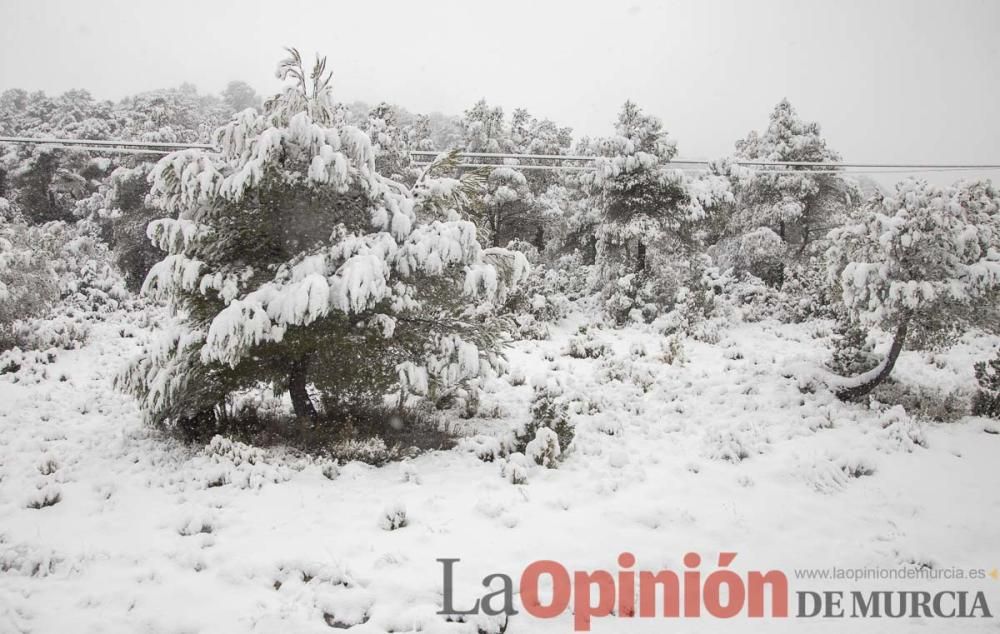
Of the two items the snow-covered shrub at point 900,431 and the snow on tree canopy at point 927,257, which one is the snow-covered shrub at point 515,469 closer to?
the snow-covered shrub at point 900,431

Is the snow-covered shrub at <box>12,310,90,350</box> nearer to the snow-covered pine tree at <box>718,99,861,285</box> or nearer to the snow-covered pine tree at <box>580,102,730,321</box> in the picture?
the snow-covered pine tree at <box>580,102,730,321</box>

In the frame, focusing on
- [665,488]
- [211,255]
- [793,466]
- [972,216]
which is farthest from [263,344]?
[972,216]

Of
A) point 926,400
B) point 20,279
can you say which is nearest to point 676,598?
point 926,400

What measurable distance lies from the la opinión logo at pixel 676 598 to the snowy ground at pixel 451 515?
0.33 feet

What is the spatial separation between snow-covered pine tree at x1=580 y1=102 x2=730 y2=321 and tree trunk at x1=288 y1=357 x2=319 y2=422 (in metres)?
11.2

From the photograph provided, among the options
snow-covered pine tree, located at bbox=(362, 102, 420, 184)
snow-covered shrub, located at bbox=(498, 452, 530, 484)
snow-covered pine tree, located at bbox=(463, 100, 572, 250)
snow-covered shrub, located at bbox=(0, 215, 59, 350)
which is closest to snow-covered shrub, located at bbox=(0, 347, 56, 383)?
snow-covered shrub, located at bbox=(0, 215, 59, 350)

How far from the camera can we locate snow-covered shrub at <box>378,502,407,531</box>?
5.04 metres

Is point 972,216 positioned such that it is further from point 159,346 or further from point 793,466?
point 159,346

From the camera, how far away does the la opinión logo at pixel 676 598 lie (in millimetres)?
3991

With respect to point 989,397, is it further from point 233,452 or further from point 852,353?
point 233,452

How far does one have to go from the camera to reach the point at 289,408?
28.9 ft

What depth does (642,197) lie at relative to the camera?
17359 mm

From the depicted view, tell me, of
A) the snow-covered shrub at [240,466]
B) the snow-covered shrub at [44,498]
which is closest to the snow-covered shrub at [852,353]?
the snow-covered shrub at [240,466]

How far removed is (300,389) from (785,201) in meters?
18.3
